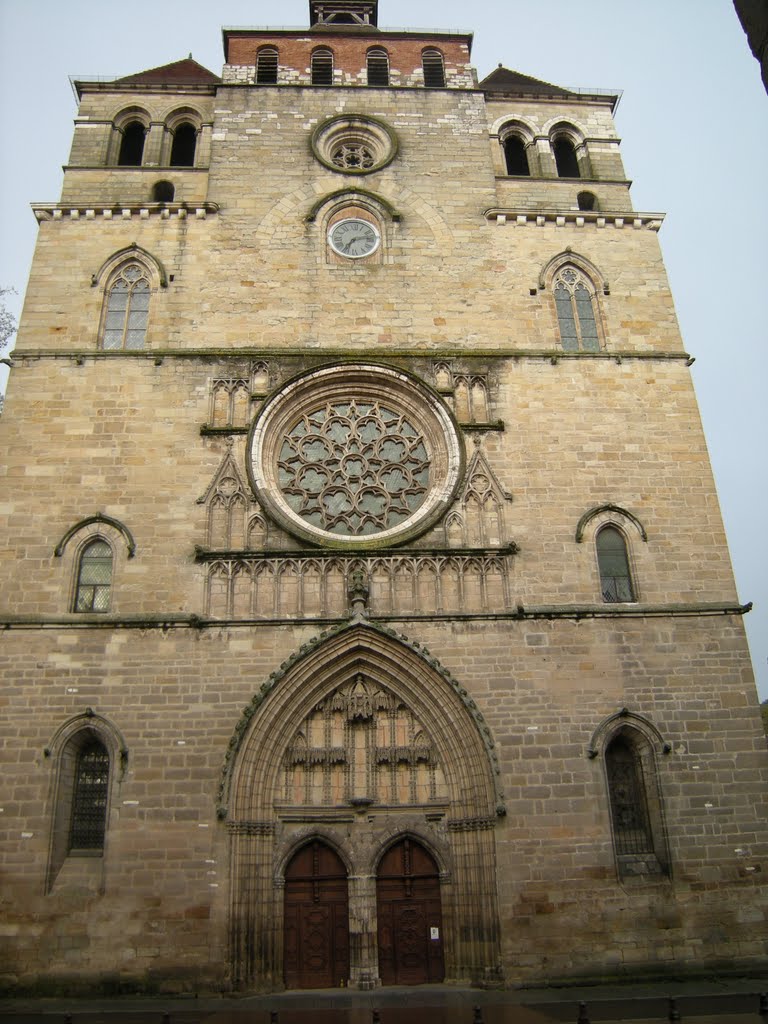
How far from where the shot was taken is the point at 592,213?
1716 centimetres

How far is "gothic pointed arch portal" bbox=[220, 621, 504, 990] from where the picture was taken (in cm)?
1202

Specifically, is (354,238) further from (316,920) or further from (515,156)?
(316,920)

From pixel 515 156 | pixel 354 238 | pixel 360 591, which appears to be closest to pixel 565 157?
pixel 515 156

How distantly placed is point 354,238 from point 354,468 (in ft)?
16.6

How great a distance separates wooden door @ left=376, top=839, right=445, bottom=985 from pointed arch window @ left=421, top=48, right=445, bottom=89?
16228 millimetres

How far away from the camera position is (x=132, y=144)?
61.0ft

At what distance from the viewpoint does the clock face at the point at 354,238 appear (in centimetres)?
→ 1661

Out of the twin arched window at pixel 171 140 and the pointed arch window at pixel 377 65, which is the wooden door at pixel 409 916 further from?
the pointed arch window at pixel 377 65

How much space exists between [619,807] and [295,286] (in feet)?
35.7

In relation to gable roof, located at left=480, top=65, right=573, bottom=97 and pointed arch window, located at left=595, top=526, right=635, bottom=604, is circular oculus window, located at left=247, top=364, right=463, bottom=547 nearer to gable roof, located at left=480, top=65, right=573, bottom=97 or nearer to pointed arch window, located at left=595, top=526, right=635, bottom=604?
pointed arch window, located at left=595, top=526, right=635, bottom=604

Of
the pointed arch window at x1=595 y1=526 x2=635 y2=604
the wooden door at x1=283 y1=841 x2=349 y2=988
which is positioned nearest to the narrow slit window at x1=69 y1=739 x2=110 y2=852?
the wooden door at x1=283 y1=841 x2=349 y2=988

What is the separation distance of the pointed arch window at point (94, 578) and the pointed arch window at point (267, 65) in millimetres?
11800

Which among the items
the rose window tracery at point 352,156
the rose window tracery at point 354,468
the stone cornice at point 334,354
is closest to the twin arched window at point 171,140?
the rose window tracery at point 352,156

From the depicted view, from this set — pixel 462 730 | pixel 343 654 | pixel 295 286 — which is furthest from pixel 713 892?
pixel 295 286
